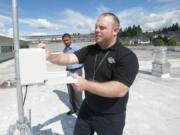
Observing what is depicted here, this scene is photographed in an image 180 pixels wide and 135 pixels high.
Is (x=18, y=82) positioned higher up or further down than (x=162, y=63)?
higher up

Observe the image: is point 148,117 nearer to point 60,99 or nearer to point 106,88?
point 60,99

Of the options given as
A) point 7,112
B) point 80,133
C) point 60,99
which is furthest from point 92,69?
point 60,99

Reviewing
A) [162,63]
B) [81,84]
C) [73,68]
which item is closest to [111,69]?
[81,84]

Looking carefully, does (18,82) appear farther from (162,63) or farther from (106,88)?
(162,63)

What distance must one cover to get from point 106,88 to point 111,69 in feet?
1.10

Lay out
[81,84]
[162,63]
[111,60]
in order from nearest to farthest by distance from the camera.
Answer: [81,84]
[111,60]
[162,63]

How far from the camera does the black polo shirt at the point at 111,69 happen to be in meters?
2.22

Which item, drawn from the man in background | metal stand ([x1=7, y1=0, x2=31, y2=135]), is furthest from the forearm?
the man in background

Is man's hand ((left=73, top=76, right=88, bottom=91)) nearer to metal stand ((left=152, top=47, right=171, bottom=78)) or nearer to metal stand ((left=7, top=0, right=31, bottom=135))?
metal stand ((left=7, top=0, right=31, bottom=135))

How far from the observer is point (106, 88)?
6.66ft

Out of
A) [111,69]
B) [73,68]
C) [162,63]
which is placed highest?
[111,69]

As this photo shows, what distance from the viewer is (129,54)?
2.29 meters

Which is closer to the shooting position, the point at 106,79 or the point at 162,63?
the point at 106,79

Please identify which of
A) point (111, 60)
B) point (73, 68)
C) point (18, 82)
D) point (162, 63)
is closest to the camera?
point (18, 82)
